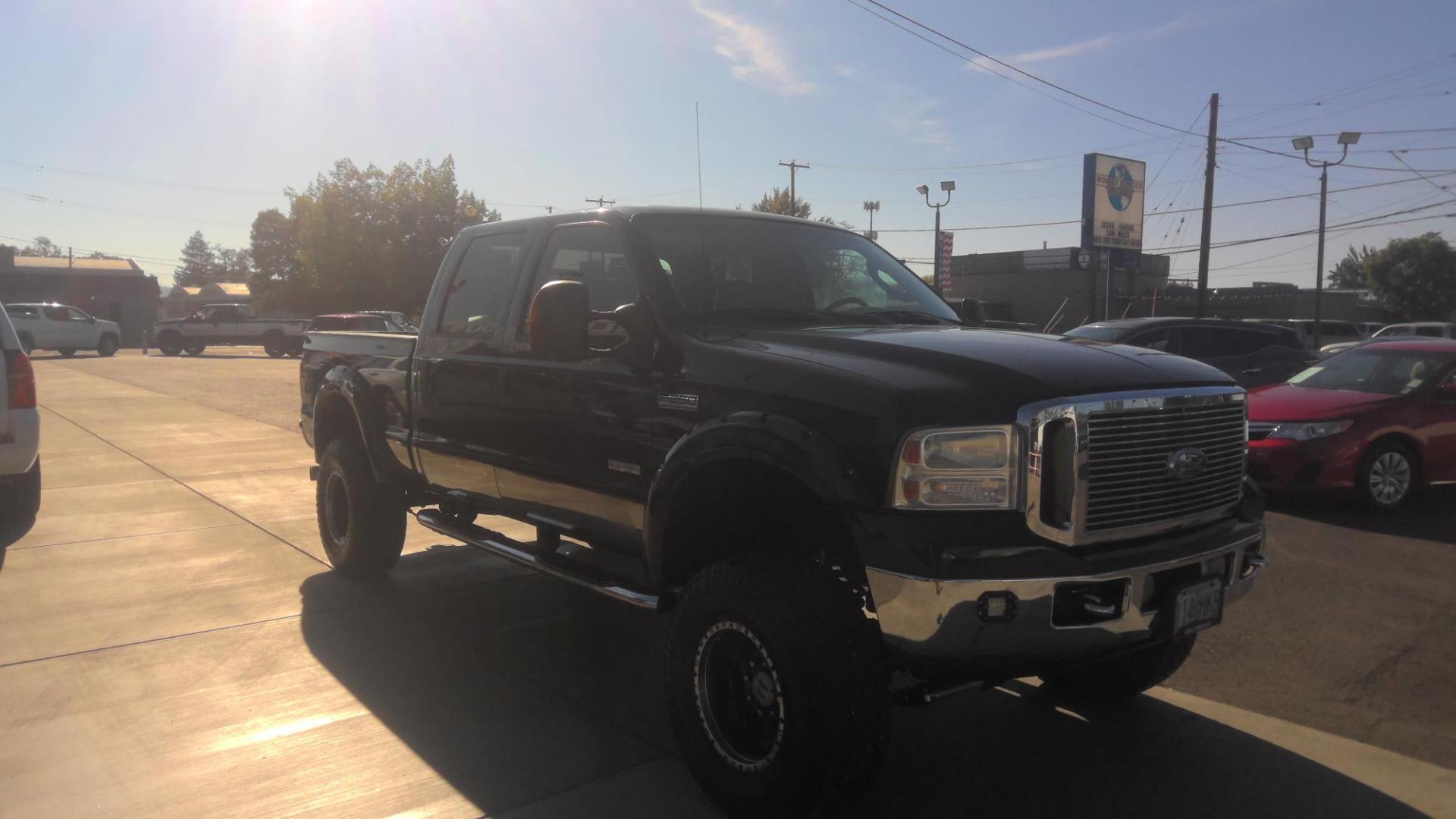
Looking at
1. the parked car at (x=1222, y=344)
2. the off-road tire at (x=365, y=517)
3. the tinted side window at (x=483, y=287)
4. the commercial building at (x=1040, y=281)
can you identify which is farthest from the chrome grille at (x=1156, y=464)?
the commercial building at (x=1040, y=281)

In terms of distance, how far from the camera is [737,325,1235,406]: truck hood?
302 cm

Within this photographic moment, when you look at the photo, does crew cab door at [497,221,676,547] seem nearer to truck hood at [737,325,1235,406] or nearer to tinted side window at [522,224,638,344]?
tinted side window at [522,224,638,344]

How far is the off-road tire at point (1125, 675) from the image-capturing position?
13.2ft

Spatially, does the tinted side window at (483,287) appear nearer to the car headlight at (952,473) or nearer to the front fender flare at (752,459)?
the front fender flare at (752,459)

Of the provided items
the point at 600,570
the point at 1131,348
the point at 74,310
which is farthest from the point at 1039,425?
the point at 74,310

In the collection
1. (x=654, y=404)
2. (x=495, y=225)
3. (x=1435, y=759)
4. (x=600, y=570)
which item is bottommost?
(x=1435, y=759)

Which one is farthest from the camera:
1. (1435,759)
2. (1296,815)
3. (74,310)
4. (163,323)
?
(163,323)

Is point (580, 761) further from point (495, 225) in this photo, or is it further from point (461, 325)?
point (495, 225)

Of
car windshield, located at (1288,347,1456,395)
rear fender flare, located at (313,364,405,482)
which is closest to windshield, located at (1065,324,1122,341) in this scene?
car windshield, located at (1288,347,1456,395)

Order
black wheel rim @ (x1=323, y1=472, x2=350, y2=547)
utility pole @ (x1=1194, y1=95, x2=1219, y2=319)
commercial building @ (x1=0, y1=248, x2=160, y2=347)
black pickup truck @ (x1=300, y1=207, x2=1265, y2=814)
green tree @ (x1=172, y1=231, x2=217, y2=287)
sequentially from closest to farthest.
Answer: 1. black pickup truck @ (x1=300, y1=207, x2=1265, y2=814)
2. black wheel rim @ (x1=323, y1=472, x2=350, y2=547)
3. utility pole @ (x1=1194, y1=95, x2=1219, y2=319)
4. commercial building @ (x1=0, y1=248, x2=160, y2=347)
5. green tree @ (x1=172, y1=231, x2=217, y2=287)

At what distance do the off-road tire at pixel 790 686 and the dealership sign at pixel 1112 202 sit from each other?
2525 cm

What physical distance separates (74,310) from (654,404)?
38.4 metres

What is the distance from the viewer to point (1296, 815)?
3.38 metres

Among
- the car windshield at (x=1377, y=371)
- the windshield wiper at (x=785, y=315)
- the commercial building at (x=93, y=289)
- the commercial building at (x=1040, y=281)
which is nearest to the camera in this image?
the windshield wiper at (x=785, y=315)
